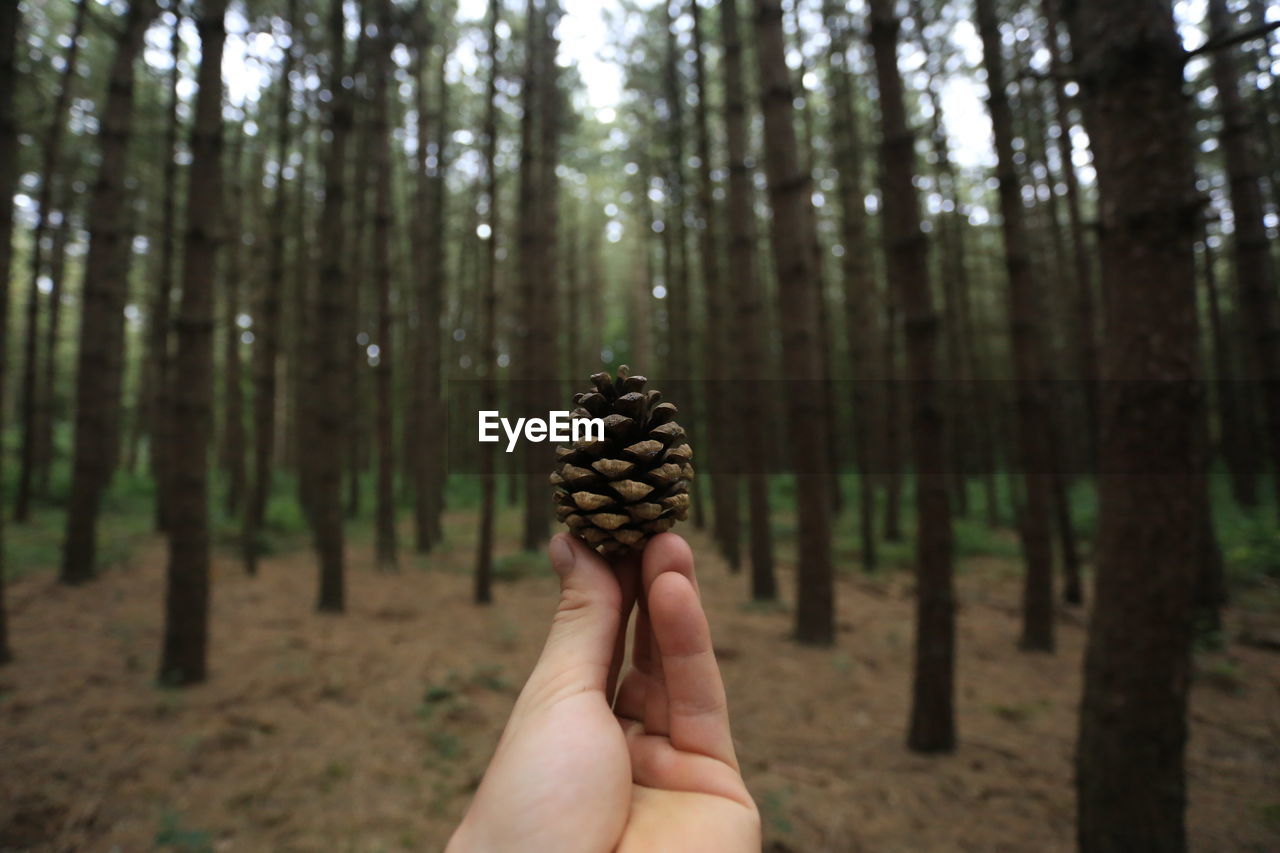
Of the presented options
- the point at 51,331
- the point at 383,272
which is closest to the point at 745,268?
the point at 383,272

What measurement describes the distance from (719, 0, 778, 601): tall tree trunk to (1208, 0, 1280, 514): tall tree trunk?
245 inches

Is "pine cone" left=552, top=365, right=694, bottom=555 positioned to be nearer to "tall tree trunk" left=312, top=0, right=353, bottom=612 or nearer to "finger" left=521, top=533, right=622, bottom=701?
"finger" left=521, top=533, right=622, bottom=701

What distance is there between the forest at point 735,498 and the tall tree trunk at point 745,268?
0.07 metres

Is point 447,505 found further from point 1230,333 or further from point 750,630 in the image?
point 1230,333

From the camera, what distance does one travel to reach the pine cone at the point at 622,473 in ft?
4.27

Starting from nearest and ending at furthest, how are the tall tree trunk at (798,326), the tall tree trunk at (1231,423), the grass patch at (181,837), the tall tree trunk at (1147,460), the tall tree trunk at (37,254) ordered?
the tall tree trunk at (1147,460), the grass patch at (181,837), the tall tree trunk at (798,326), the tall tree trunk at (37,254), the tall tree trunk at (1231,423)

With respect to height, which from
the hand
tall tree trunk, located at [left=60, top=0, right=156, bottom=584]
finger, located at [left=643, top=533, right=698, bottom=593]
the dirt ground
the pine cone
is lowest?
the dirt ground

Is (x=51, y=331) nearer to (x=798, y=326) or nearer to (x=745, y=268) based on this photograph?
(x=745, y=268)

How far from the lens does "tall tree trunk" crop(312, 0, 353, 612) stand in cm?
777

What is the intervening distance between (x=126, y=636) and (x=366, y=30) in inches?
347

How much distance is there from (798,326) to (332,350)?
603cm

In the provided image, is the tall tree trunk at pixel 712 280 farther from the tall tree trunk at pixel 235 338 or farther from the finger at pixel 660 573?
the finger at pixel 660 573

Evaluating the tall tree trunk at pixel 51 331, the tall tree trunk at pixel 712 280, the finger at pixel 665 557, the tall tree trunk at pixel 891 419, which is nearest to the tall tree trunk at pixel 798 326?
the tall tree trunk at pixel 712 280

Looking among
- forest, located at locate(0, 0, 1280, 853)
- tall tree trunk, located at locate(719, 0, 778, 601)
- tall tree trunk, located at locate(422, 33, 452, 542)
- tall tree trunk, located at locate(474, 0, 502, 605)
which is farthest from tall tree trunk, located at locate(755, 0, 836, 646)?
tall tree trunk, located at locate(422, 33, 452, 542)
